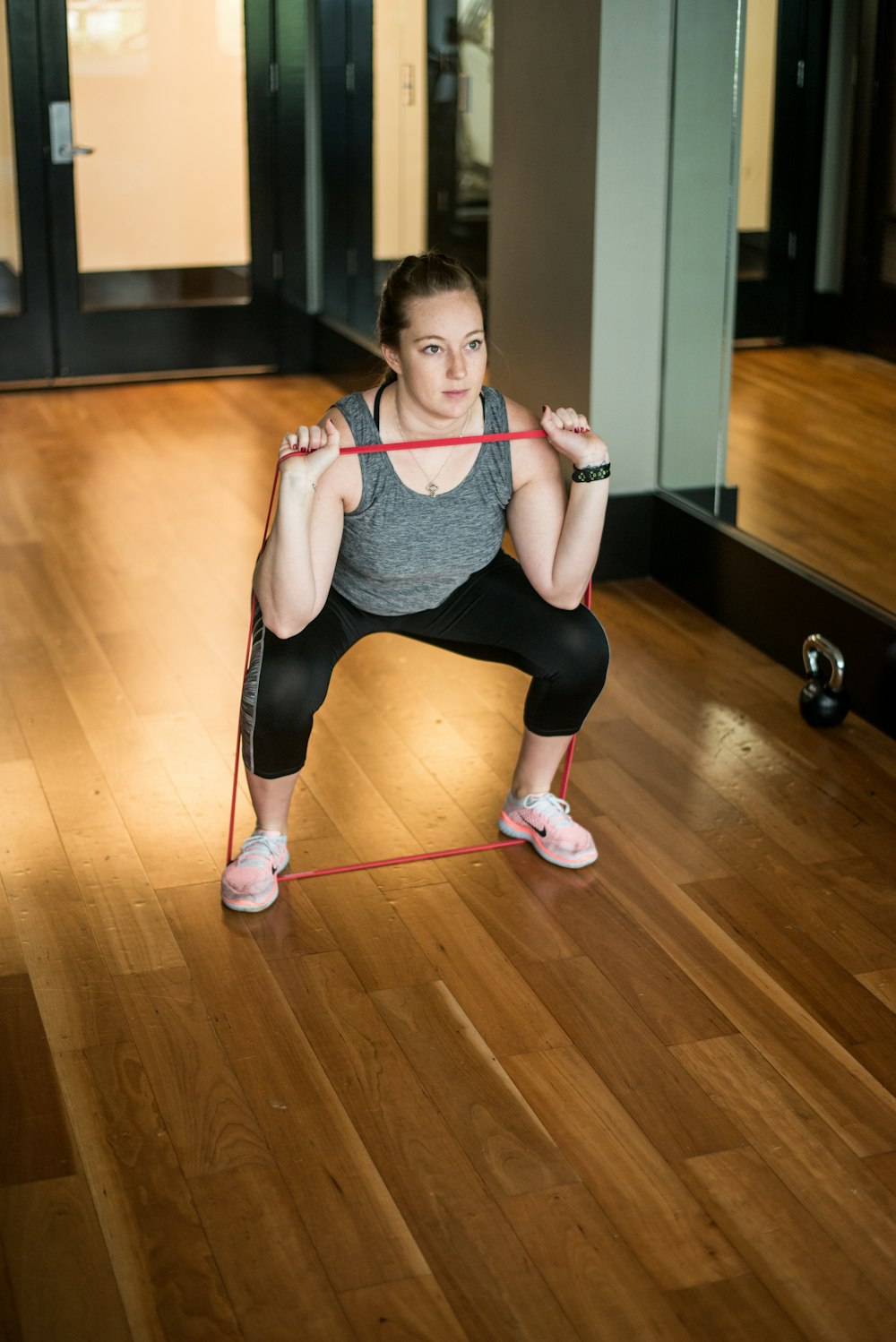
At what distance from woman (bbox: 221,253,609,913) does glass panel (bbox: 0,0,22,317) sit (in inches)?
158

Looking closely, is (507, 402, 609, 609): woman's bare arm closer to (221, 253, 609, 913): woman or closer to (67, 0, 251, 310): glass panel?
(221, 253, 609, 913): woman

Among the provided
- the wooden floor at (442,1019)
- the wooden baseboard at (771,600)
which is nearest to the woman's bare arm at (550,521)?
the wooden floor at (442,1019)

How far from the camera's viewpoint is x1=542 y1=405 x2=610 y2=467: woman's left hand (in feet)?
8.53

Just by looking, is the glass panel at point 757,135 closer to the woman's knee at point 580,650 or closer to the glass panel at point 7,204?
the woman's knee at point 580,650

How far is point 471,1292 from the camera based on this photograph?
189cm

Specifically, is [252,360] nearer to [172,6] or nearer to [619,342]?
[172,6]

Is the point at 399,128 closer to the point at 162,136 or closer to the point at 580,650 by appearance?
the point at 162,136

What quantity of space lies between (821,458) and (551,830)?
1.24 meters

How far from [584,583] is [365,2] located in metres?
4.14

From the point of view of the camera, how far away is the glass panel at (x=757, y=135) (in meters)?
3.57

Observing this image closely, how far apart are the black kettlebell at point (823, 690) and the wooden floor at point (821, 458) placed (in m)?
0.16

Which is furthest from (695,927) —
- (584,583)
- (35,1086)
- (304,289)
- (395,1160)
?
(304,289)

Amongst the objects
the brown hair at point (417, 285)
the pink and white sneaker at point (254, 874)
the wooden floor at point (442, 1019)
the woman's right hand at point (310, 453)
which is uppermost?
the brown hair at point (417, 285)

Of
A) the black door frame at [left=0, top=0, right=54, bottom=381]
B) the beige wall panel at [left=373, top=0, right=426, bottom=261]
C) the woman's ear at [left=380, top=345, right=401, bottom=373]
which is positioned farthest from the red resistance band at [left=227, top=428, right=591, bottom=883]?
the black door frame at [left=0, top=0, right=54, bottom=381]
